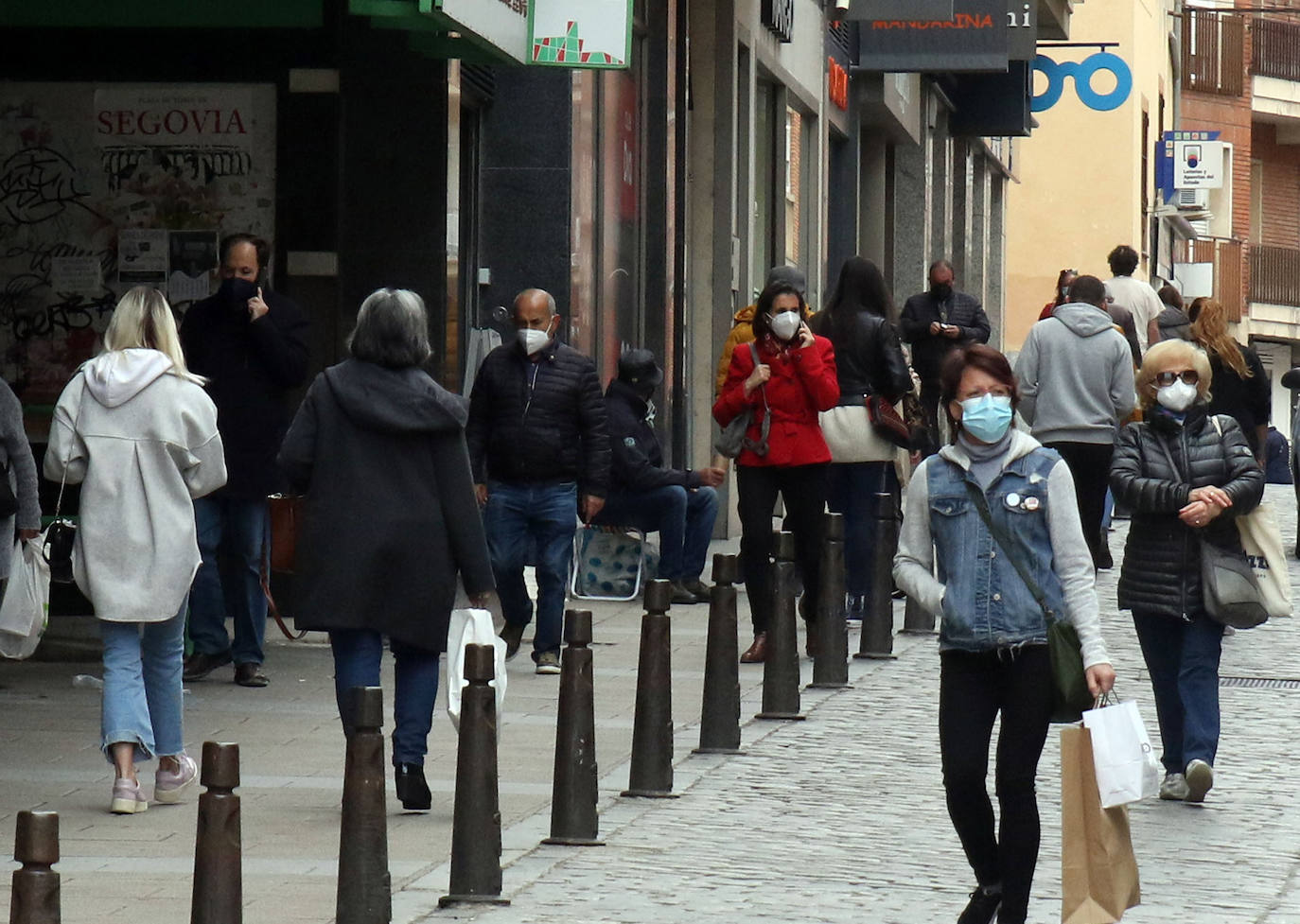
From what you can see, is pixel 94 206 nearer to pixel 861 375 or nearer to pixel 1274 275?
pixel 861 375

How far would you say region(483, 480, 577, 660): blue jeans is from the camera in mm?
11375

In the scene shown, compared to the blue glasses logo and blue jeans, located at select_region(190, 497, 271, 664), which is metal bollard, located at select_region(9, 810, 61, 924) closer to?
blue jeans, located at select_region(190, 497, 271, 664)

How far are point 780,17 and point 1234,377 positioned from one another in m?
6.96

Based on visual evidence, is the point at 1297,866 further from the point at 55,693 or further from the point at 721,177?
the point at 721,177

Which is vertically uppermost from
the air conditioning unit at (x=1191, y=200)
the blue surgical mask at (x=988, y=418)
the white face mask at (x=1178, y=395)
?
the air conditioning unit at (x=1191, y=200)

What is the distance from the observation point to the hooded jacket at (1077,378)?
1420cm

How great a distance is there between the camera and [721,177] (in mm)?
19422

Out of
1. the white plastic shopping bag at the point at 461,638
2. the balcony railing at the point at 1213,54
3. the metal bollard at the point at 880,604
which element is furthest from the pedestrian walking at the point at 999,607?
the balcony railing at the point at 1213,54

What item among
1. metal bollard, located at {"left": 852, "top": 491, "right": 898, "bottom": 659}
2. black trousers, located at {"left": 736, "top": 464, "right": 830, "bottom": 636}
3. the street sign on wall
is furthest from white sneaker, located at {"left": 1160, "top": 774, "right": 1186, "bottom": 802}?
the street sign on wall

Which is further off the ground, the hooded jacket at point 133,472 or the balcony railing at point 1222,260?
the balcony railing at point 1222,260

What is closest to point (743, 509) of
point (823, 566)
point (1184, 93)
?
point (823, 566)

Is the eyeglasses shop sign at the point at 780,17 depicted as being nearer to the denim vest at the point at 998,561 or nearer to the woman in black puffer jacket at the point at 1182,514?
the woman in black puffer jacket at the point at 1182,514

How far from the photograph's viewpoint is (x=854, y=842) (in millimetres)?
7754

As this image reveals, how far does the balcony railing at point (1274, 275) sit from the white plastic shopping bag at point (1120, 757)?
43461 millimetres
